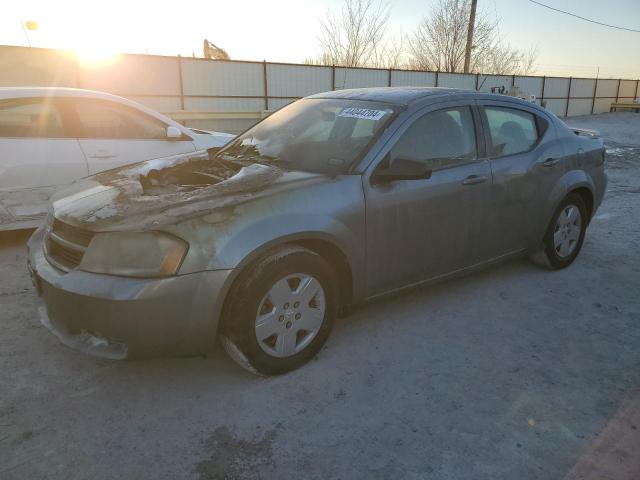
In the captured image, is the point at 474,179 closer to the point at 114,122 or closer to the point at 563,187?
the point at 563,187

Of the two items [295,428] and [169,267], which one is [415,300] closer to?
[295,428]

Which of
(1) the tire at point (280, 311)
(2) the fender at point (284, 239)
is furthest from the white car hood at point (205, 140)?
(1) the tire at point (280, 311)

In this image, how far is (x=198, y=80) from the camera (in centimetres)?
1642

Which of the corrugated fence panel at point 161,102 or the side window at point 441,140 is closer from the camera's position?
the side window at point 441,140

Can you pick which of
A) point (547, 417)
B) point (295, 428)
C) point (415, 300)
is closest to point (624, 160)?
point (415, 300)

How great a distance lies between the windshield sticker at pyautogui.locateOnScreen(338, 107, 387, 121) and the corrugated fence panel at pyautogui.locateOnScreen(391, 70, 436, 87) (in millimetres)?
18574

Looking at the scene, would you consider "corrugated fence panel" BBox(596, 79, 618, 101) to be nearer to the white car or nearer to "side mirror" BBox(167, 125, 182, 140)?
"side mirror" BBox(167, 125, 182, 140)

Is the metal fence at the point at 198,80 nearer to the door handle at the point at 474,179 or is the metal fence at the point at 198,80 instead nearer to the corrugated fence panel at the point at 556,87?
the corrugated fence panel at the point at 556,87

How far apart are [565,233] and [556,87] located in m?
29.2

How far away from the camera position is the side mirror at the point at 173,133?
5.52 m

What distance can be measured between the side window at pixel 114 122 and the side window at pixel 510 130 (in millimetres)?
3562

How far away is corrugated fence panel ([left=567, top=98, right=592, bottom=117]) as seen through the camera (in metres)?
30.8

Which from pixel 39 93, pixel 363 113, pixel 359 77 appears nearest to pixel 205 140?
pixel 39 93

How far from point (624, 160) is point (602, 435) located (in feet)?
37.5
